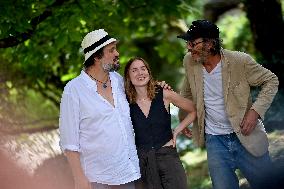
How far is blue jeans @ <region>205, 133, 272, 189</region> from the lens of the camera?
5.55 m

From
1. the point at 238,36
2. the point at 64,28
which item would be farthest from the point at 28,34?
the point at 238,36

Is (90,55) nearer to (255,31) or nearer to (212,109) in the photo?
(212,109)

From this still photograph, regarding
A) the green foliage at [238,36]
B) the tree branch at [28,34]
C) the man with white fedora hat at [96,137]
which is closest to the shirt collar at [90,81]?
the man with white fedora hat at [96,137]

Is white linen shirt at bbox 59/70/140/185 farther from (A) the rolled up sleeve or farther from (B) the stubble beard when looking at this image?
(B) the stubble beard

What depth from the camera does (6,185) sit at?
20.0 feet

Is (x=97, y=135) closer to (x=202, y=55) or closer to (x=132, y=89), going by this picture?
(x=132, y=89)

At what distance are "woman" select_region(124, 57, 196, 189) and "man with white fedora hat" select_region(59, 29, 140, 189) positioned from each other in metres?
0.11

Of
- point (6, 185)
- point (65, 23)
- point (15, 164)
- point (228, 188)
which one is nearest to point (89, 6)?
point (65, 23)

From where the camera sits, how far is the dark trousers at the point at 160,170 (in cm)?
528

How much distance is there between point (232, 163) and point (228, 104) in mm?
603

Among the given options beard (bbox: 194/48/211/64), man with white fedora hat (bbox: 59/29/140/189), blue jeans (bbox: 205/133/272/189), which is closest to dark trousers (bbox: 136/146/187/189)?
man with white fedora hat (bbox: 59/29/140/189)

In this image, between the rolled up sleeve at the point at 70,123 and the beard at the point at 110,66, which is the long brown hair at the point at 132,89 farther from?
the rolled up sleeve at the point at 70,123

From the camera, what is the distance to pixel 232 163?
564cm

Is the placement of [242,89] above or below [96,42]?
below
